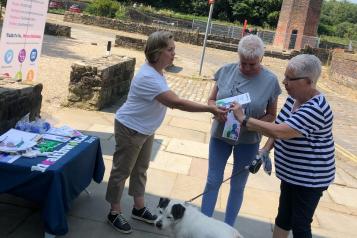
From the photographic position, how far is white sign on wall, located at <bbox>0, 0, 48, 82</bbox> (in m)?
6.67

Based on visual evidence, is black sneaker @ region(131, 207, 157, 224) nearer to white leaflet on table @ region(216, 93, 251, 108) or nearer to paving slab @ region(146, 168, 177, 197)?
paving slab @ region(146, 168, 177, 197)

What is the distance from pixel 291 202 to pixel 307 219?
193 mm

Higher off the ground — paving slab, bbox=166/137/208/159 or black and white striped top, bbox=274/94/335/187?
black and white striped top, bbox=274/94/335/187

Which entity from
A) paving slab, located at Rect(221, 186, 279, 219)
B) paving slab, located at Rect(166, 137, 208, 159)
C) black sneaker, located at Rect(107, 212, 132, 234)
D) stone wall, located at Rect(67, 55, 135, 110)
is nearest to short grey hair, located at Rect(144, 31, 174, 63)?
black sneaker, located at Rect(107, 212, 132, 234)

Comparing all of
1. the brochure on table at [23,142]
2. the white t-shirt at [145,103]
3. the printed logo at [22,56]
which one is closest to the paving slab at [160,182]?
the brochure on table at [23,142]

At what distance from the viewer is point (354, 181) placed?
7.77 m

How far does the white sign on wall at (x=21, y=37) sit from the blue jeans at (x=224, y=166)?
381 cm

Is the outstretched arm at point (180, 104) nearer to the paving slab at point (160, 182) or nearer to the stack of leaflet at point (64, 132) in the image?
the stack of leaflet at point (64, 132)

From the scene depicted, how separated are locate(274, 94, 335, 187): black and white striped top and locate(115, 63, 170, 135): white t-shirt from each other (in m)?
1.15

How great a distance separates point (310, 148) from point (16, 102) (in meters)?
3.50

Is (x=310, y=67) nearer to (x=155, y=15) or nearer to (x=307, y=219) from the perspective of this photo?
(x=307, y=219)

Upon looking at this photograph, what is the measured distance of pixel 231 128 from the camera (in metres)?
4.07

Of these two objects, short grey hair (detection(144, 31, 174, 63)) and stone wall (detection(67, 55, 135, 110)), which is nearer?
short grey hair (detection(144, 31, 174, 63))

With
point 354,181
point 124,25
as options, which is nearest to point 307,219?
point 354,181
